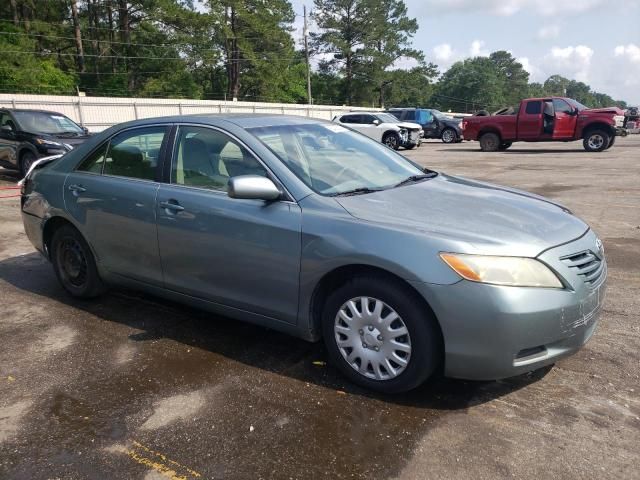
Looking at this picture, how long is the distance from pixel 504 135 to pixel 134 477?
67.0 feet

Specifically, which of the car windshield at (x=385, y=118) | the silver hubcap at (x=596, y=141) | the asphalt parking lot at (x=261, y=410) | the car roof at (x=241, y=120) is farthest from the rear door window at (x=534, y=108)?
the car roof at (x=241, y=120)

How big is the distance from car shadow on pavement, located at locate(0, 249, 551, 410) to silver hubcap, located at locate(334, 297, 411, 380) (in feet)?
0.58

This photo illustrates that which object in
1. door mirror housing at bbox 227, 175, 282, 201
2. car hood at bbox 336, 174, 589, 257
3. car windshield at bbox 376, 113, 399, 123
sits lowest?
car windshield at bbox 376, 113, 399, 123

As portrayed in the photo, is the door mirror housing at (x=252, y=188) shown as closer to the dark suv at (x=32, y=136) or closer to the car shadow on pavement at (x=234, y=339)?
the car shadow on pavement at (x=234, y=339)

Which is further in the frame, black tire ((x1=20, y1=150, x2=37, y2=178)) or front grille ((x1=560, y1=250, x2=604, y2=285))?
black tire ((x1=20, y1=150, x2=37, y2=178))

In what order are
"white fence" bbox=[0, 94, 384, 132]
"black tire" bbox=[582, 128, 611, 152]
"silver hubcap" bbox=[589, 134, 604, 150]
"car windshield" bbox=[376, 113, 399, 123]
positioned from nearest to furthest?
"black tire" bbox=[582, 128, 611, 152] < "silver hubcap" bbox=[589, 134, 604, 150] < "car windshield" bbox=[376, 113, 399, 123] < "white fence" bbox=[0, 94, 384, 132]

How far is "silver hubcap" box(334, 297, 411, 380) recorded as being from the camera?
2961 millimetres

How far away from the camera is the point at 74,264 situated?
15.3 ft

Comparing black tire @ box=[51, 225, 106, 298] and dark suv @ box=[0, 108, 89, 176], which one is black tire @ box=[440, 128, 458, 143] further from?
black tire @ box=[51, 225, 106, 298]

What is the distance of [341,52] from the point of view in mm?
64750

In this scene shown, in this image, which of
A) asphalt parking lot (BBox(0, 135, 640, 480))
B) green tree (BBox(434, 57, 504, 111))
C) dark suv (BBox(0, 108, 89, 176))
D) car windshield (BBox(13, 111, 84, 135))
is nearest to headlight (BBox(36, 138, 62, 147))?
dark suv (BBox(0, 108, 89, 176))

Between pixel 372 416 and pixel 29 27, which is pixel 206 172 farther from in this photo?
pixel 29 27

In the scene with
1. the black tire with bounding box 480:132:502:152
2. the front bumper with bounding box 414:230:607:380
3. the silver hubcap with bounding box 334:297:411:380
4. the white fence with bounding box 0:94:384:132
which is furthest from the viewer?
the white fence with bounding box 0:94:384:132

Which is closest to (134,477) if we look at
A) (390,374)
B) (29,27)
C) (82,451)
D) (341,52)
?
(82,451)
